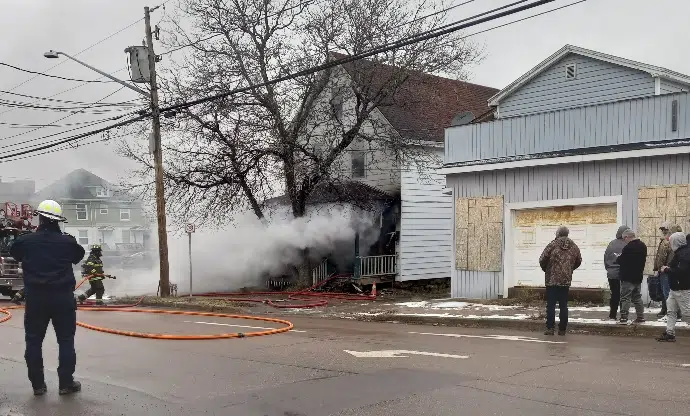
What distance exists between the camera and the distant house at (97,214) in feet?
180

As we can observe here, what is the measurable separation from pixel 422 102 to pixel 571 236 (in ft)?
28.1

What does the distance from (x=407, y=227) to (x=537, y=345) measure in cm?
1400

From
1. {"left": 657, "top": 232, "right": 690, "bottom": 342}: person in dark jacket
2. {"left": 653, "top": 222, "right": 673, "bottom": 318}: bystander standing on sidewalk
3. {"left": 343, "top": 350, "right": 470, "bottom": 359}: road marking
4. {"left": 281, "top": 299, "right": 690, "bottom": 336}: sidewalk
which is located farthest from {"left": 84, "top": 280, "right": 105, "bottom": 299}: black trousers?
{"left": 657, "top": 232, "right": 690, "bottom": 342}: person in dark jacket

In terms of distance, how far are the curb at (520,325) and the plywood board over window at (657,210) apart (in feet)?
11.5

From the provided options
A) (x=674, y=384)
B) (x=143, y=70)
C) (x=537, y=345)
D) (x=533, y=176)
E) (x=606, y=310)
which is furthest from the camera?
(x=143, y=70)

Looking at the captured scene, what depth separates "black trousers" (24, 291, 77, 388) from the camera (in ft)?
22.1

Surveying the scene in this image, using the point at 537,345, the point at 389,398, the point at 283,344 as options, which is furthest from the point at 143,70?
the point at 389,398

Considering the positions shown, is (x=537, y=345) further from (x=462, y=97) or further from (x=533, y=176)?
(x=462, y=97)

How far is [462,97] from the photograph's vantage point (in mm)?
29234

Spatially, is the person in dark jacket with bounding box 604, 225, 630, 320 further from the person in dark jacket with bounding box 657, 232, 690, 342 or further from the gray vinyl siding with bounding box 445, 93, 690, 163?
the gray vinyl siding with bounding box 445, 93, 690, 163

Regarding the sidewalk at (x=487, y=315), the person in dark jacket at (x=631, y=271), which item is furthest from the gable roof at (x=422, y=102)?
the person in dark jacket at (x=631, y=271)

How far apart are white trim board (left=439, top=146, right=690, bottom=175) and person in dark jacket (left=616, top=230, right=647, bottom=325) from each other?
3415mm

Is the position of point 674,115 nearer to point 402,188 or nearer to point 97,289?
point 402,188

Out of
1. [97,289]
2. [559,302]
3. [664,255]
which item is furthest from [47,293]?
[97,289]
